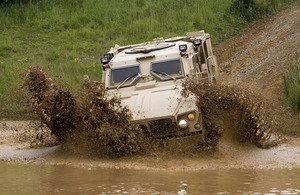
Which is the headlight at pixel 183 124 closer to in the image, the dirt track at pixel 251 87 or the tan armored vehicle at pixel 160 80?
the tan armored vehicle at pixel 160 80

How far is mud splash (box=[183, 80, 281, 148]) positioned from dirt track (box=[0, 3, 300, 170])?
25 cm

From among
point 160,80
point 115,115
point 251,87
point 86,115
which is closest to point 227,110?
point 160,80

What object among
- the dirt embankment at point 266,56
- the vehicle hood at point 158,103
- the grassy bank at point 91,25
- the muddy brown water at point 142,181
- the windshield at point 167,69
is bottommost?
the muddy brown water at point 142,181

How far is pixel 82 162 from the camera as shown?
27.8ft

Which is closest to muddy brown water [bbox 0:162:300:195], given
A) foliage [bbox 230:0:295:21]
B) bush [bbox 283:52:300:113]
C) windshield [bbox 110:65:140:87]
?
windshield [bbox 110:65:140:87]

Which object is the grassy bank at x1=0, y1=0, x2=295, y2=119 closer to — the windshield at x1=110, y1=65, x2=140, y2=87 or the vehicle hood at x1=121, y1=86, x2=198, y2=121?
the windshield at x1=110, y1=65, x2=140, y2=87

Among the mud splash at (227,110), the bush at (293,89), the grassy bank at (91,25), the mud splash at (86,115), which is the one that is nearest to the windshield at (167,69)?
the mud splash at (227,110)

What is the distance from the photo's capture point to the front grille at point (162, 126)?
834 cm

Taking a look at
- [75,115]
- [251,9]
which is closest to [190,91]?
[75,115]

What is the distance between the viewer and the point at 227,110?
9023 millimetres

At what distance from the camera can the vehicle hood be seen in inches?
330

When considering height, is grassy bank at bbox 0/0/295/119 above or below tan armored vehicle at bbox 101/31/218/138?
above

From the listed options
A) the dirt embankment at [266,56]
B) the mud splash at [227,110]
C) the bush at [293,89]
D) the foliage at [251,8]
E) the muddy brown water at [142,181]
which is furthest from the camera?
the foliage at [251,8]

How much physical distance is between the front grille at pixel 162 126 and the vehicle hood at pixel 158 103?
9 centimetres
